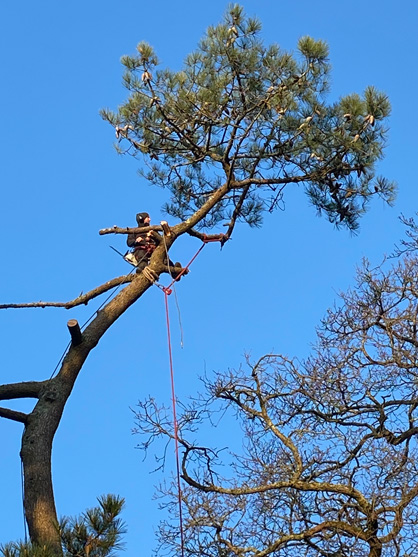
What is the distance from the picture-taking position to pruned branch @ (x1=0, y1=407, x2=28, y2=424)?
6.39m

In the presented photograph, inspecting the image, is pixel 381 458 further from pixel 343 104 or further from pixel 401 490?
→ pixel 343 104

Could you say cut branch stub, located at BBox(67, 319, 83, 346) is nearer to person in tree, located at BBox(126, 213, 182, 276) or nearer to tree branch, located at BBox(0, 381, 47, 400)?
tree branch, located at BBox(0, 381, 47, 400)

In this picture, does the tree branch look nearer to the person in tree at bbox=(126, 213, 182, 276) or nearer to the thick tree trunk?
the thick tree trunk

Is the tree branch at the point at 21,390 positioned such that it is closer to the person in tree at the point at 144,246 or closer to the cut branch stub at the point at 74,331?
the cut branch stub at the point at 74,331

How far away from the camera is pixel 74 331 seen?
21.8 ft

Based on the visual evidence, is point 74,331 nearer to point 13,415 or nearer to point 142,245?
point 13,415

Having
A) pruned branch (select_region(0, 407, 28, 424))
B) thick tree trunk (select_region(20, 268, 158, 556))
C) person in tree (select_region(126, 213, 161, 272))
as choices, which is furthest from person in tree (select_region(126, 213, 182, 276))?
pruned branch (select_region(0, 407, 28, 424))

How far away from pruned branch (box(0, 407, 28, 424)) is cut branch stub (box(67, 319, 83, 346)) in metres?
0.56

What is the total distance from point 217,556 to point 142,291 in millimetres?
1767

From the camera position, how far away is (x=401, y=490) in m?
6.71

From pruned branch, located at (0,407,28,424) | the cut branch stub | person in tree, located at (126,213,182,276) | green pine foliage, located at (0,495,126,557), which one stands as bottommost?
green pine foliage, located at (0,495,126,557)

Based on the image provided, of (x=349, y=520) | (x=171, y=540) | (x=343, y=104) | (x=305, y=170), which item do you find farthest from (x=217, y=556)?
(x=343, y=104)

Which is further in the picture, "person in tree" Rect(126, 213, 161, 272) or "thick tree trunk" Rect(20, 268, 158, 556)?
"person in tree" Rect(126, 213, 161, 272)

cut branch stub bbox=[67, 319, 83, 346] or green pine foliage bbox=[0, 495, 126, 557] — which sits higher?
cut branch stub bbox=[67, 319, 83, 346]
